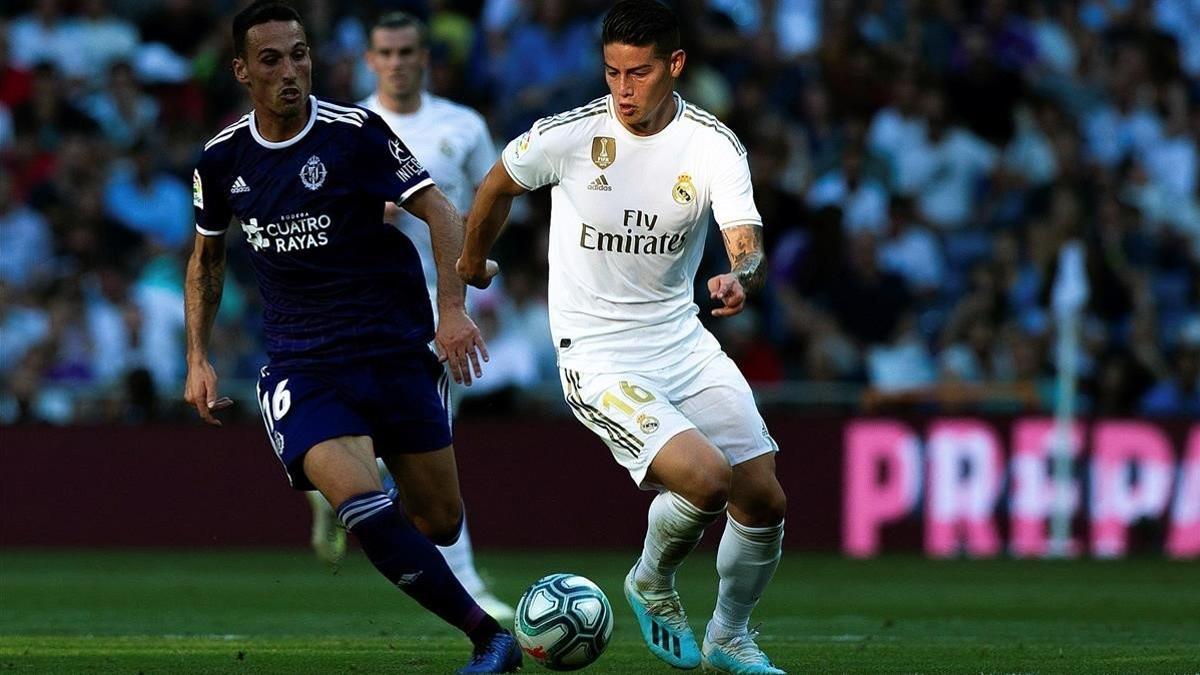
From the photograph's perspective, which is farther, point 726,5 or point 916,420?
point 726,5

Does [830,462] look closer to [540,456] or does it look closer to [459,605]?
[540,456]

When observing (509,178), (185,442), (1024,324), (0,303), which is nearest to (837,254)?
(1024,324)

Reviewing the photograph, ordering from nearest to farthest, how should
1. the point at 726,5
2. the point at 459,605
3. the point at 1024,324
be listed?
the point at 459,605 → the point at 1024,324 → the point at 726,5

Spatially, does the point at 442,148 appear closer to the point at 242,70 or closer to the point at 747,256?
the point at 242,70

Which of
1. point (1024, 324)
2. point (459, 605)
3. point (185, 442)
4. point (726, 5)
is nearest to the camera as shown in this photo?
point (459, 605)

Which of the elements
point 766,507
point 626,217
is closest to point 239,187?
point 626,217

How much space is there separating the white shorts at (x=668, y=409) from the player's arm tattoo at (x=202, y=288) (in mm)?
1458

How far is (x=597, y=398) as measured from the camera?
812cm

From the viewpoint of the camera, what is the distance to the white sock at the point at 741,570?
8070mm

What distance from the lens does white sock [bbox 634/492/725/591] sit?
7945 mm

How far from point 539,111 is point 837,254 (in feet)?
9.87

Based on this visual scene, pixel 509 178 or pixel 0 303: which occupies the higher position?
pixel 509 178

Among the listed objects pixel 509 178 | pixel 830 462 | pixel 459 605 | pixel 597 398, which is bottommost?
pixel 830 462

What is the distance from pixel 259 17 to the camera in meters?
7.85
